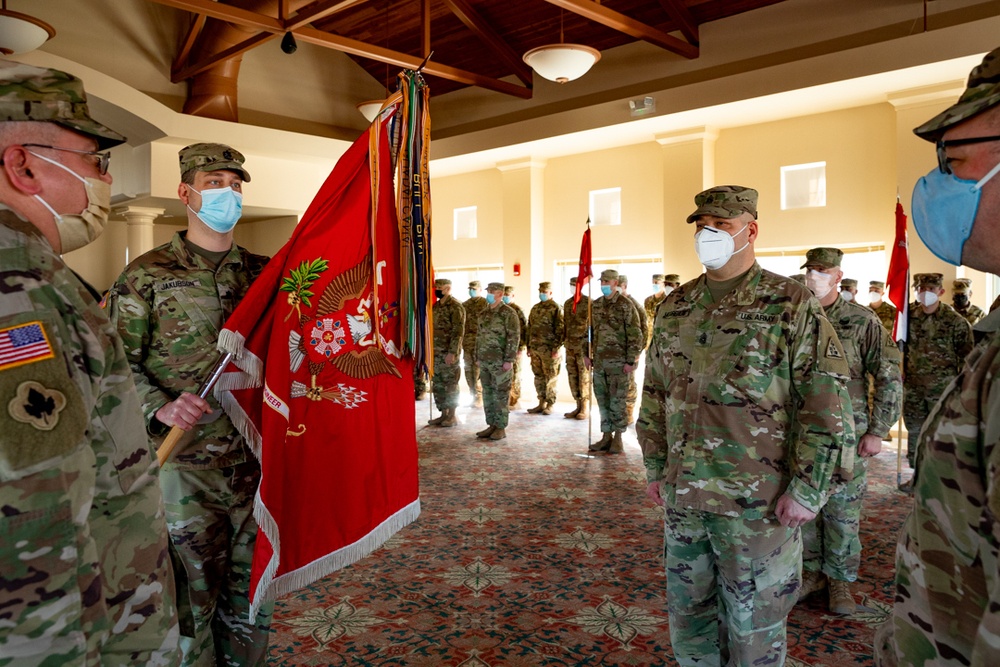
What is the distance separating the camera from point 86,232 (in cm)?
129

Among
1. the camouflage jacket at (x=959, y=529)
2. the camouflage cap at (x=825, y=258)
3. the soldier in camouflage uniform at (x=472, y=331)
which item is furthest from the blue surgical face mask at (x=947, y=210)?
the soldier in camouflage uniform at (x=472, y=331)

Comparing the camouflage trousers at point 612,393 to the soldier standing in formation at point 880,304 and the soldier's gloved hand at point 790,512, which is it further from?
the soldier's gloved hand at point 790,512

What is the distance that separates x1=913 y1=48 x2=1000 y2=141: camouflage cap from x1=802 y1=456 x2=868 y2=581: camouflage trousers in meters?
2.60

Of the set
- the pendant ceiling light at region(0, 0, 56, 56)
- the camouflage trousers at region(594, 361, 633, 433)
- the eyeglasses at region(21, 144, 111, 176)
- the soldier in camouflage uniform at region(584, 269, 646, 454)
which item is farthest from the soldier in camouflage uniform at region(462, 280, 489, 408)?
the eyeglasses at region(21, 144, 111, 176)

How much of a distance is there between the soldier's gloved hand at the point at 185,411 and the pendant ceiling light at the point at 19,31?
5.24 metres

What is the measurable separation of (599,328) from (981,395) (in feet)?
21.4

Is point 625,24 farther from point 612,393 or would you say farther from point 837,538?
point 837,538

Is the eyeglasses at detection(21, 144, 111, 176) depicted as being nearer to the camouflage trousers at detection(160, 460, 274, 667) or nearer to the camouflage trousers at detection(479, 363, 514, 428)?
the camouflage trousers at detection(160, 460, 274, 667)

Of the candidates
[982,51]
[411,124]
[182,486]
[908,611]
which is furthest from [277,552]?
[982,51]

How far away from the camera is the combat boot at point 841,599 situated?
316cm

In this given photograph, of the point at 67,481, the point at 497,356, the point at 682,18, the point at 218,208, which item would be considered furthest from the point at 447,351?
the point at 67,481

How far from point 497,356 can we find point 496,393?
48cm

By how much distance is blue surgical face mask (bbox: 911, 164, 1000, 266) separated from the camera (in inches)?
41.2

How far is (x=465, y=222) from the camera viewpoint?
12156 millimetres
